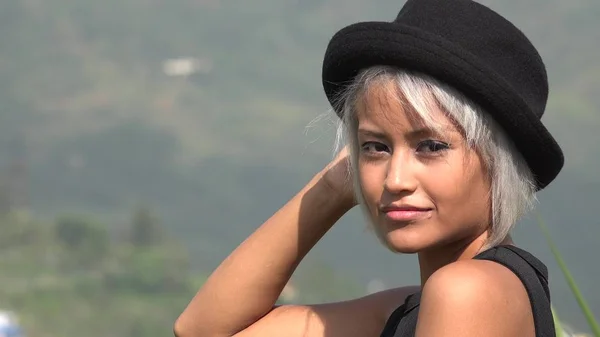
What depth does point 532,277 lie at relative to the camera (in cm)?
200

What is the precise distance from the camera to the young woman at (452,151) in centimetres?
Answer: 192

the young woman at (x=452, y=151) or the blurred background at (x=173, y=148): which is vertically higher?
the blurred background at (x=173, y=148)

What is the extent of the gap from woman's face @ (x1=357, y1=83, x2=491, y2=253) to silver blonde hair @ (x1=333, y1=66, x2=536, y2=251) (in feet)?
0.04

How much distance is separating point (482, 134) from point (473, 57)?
0.12m

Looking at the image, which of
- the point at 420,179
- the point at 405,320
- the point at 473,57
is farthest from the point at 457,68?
the point at 405,320

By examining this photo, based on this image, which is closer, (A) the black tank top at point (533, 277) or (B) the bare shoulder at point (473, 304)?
(B) the bare shoulder at point (473, 304)

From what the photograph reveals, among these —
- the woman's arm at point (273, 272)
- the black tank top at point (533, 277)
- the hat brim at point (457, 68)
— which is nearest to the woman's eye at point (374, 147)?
the hat brim at point (457, 68)

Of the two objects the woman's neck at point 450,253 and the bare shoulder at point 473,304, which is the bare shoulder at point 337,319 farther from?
the bare shoulder at point 473,304

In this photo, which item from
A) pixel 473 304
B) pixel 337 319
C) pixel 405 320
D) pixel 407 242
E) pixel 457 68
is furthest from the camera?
pixel 337 319

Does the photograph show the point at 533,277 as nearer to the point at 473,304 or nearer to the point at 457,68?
the point at 473,304

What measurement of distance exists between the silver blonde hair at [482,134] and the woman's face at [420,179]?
0.01 metres

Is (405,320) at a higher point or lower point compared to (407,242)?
lower

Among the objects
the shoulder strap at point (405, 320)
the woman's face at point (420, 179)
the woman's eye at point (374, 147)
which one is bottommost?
the shoulder strap at point (405, 320)

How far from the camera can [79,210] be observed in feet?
207
